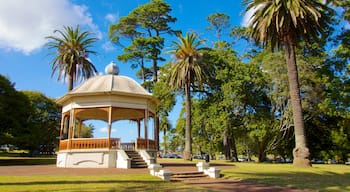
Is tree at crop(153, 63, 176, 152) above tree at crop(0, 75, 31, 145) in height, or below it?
above

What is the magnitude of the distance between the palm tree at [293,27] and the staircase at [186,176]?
898cm

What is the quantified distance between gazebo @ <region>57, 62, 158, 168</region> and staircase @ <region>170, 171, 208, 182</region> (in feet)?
14.7

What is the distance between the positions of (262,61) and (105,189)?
2771 centimetres

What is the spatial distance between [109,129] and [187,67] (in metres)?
12.3

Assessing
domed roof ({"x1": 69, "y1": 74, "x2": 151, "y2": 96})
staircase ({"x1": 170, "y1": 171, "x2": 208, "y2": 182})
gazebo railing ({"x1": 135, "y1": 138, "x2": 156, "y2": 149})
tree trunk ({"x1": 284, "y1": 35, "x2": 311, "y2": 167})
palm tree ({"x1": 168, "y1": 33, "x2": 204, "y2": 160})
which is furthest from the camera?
palm tree ({"x1": 168, "y1": 33, "x2": 204, "y2": 160})

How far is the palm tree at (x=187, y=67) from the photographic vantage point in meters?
28.9

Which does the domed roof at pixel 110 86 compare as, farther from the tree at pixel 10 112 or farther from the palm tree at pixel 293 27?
the palm tree at pixel 293 27

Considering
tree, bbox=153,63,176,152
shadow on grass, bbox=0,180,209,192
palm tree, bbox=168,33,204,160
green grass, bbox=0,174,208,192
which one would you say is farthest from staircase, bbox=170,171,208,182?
tree, bbox=153,63,176,152

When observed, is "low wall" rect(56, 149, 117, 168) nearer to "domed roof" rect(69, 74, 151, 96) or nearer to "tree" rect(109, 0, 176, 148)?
"domed roof" rect(69, 74, 151, 96)

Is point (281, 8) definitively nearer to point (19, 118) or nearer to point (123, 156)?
point (123, 156)

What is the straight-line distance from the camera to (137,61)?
137ft

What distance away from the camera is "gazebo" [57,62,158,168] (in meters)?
18.7

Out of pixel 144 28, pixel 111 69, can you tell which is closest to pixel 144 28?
pixel 144 28

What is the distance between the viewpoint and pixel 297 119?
20.7 metres
